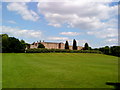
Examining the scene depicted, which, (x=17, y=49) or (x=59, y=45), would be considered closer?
(x=17, y=49)

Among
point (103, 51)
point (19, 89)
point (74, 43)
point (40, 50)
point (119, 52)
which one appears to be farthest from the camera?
point (74, 43)

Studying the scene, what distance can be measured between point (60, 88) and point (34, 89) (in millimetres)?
1228

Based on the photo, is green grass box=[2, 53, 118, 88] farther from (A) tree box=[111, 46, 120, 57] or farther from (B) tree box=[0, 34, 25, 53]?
(B) tree box=[0, 34, 25, 53]

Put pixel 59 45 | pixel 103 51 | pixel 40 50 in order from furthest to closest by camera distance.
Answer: pixel 59 45 < pixel 103 51 < pixel 40 50

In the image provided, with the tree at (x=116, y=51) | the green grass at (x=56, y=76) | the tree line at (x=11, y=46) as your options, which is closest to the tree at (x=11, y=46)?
the tree line at (x=11, y=46)

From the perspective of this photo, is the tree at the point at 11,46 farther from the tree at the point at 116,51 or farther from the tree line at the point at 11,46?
the tree at the point at 116,51

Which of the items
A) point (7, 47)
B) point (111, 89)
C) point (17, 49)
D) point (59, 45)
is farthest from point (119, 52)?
point (59, 45)

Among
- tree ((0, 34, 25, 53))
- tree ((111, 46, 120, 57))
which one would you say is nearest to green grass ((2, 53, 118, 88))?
tree ((111, 46, 120, 57))

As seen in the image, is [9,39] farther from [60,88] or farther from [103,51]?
[60,88]

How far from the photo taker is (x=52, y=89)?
6281 millimetres

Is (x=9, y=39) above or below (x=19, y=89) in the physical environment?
above

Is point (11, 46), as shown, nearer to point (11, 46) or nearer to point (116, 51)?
point (11, 46)

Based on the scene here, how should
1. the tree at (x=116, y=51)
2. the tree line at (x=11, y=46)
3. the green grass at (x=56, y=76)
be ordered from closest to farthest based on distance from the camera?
the green grass at (x=56, y=76) → the tree at (x=116, y=51) → the tree line at (x=11, y=46)

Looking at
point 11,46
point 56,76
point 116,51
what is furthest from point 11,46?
point 56,76
